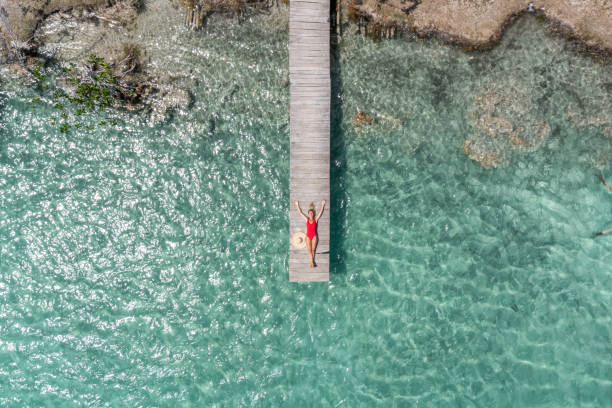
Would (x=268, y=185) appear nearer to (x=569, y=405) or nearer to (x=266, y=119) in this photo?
(x=266, y=119)

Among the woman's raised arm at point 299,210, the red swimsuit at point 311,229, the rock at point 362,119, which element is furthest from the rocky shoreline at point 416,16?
the red swimsuit at point 311,229

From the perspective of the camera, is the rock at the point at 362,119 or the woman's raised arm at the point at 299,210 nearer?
the woman's raised arm at the point at 299,210

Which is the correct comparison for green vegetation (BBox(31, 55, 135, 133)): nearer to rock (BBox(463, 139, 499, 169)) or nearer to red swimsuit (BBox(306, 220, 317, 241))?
red swimsuit (BBox(306, 220, 317, 241))

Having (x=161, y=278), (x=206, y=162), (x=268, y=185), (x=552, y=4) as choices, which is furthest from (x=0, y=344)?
(x=552, y=4)

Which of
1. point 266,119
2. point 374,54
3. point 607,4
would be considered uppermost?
point 607,4

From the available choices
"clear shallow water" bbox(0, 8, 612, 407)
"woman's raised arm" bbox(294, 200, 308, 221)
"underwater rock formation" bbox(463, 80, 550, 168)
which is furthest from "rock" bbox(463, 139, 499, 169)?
"woman's raised arm" bbox(294, 200, 308, 221)

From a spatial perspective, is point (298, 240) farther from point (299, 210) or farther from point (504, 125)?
point (504, 125)

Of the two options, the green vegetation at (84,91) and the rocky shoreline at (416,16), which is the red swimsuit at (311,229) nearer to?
the rocky shoreline at (416,16)
